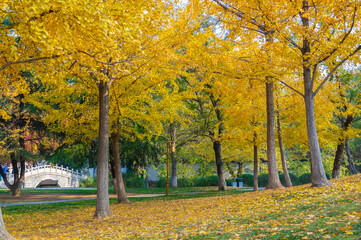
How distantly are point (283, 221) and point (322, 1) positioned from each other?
693 cm

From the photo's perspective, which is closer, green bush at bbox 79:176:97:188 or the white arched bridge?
the white arched bridge

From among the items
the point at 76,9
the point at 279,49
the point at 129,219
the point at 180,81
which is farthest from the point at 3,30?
the point at 180,81

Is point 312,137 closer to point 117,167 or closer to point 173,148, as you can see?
point 117,167

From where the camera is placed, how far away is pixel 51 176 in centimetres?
4256

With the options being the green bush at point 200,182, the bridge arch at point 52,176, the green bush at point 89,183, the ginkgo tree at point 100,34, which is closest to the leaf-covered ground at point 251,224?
the ginkgo tree at point 100,34

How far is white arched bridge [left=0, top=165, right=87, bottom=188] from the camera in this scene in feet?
131

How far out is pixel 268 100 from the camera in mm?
13742

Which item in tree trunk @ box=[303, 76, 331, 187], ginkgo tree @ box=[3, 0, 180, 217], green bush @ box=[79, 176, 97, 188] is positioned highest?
ginkgo tree @ box=[3, 0, 180, 217]

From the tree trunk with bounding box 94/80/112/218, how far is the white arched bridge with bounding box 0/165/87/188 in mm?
30600

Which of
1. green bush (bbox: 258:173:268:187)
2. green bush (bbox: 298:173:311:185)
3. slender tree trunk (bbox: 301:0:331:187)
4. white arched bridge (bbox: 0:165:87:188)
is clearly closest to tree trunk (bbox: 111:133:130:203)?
slender tree trunk (bbox: 301:0:331:187)

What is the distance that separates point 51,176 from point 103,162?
117 feet

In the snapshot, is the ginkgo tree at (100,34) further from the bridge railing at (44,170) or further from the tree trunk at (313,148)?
the bridge railing at (44,170)

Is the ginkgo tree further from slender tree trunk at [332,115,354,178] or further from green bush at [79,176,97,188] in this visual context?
green bush at [79,176,97,188]

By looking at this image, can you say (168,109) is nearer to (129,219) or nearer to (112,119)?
(112,119)
